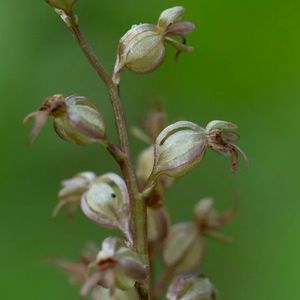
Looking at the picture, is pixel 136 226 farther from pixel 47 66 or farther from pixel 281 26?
pixel 47 66

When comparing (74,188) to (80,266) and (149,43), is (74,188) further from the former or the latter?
(149,43)

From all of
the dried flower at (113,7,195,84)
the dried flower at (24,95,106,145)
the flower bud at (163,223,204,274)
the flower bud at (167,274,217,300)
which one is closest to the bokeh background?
the flower bud at (163,223,204,274)

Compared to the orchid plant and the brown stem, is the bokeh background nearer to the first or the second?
the brown stem

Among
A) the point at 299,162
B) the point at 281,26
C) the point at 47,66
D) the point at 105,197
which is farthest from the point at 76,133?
the point at 47,66

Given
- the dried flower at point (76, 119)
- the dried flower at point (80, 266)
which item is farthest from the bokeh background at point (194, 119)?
the dried flower at point (76, 119)

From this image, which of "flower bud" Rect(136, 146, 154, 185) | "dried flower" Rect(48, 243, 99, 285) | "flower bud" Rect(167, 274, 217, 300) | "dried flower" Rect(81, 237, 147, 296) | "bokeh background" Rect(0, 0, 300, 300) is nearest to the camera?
"dried flower" Rect(81, 237, 147, 296)

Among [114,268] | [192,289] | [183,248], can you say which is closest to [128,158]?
[114,268]

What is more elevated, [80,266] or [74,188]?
[74,188]
